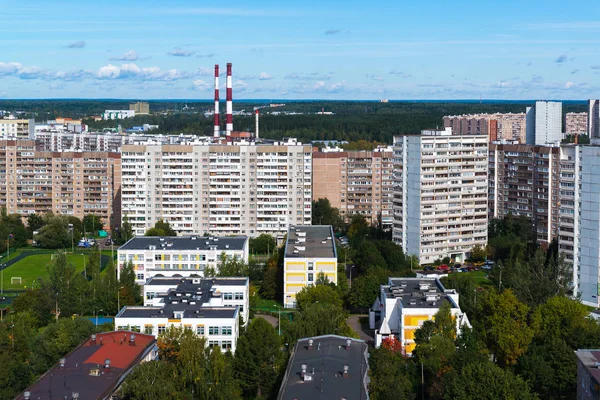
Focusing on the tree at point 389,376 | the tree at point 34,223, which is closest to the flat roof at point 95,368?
the tree at point 389,376

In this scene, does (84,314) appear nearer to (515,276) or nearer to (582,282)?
(515,276)

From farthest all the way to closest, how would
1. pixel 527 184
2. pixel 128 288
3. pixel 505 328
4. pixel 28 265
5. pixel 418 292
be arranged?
pixel 527 184 < pixel 28 265 < pixel 128 288 < pixel 418 292 < pixel 505 328

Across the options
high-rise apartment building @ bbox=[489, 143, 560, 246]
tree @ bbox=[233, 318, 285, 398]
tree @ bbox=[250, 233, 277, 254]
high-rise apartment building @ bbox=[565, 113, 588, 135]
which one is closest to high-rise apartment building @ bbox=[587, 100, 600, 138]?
high-rise apartment building @ bbox=[565, 113, 588, 135]

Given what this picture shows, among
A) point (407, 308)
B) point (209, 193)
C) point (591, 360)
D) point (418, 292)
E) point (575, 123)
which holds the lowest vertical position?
point (591, 360)

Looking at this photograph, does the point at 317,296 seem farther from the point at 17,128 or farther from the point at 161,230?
the point at 17,128

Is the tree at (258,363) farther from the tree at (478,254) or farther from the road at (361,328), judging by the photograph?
the tree at (478,254)

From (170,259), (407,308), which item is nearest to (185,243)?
(170,259)

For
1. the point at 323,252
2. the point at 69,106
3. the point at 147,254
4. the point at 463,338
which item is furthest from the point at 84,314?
the point at 69,106

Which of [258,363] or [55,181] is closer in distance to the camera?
[258,363]
